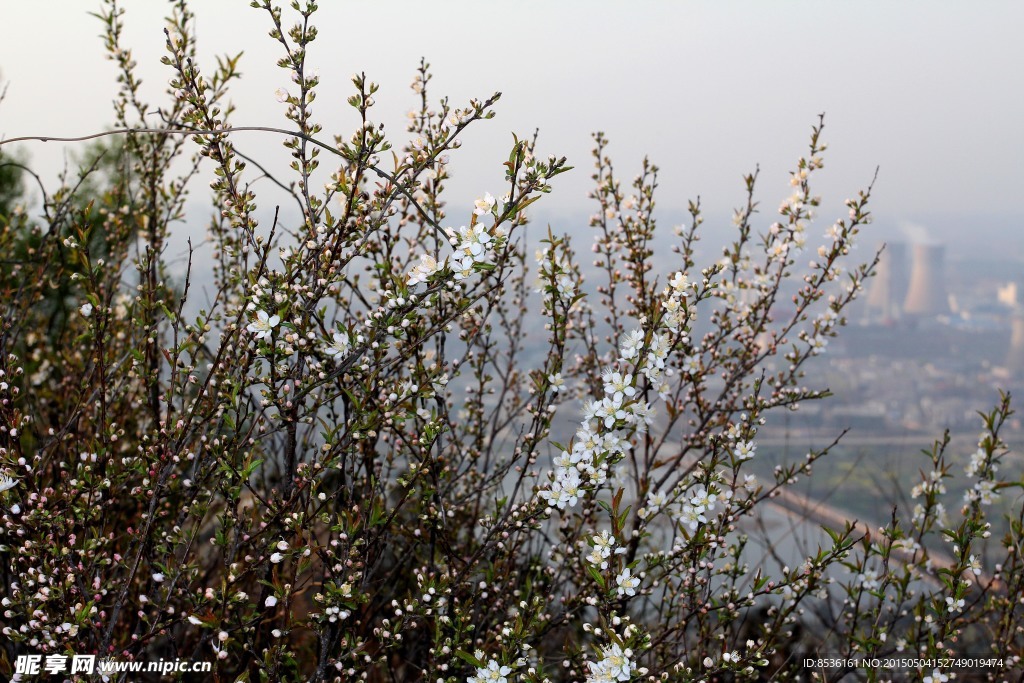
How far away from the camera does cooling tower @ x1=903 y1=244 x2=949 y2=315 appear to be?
1778 cm

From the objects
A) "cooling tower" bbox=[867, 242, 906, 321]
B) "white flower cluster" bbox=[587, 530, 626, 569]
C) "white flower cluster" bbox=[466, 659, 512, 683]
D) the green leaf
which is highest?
"cooling tower" bbox=[867, 242, 906, 321]

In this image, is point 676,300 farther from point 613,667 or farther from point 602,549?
point 613,667

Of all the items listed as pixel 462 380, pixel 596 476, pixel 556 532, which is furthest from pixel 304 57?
pixel 556 532

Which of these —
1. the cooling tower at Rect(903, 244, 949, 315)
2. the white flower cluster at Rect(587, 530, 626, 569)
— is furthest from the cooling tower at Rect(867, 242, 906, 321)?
the white flower cluster at Rect(587, 530, 626, 569)

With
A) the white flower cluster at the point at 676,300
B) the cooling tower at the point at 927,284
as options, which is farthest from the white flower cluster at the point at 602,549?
the cooling tower at the point at 927,284

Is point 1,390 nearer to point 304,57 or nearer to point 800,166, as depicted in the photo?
point 304,57

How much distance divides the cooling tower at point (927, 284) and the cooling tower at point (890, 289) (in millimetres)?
286

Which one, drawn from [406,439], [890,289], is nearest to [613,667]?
[406,439]

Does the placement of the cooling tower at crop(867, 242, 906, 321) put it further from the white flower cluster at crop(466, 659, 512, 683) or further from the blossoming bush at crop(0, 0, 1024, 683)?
the white flower cluster at crop(466, 659, 512, 683)

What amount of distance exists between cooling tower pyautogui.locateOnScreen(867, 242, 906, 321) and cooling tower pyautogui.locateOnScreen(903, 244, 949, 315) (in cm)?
29

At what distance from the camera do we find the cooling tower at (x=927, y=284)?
17.8 m

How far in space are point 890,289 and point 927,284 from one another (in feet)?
5.61

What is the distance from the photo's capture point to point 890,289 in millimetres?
17266

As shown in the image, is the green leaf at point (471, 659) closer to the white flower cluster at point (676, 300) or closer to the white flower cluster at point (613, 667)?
the white flower cluster at point (613, 667)
